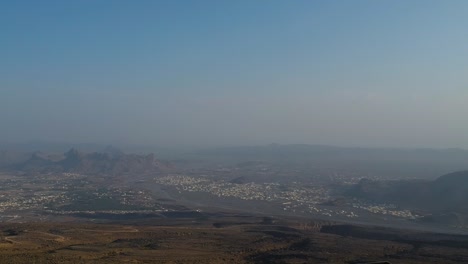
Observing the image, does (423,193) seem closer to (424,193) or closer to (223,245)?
(424,193)

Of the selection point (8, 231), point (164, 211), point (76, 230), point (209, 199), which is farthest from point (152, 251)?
point (209, 199)

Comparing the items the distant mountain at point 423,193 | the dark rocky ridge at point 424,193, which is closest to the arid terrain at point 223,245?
the dark rocky ridge at point 424,193

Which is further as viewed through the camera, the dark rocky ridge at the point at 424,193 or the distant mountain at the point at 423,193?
the distant mountain at the point at 423,193

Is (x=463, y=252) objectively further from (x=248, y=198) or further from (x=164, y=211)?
(x=248, y=198)

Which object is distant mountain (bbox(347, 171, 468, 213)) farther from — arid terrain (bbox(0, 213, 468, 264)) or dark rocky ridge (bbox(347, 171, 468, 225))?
arid terrain (bbox(0, 213, 468, 264))

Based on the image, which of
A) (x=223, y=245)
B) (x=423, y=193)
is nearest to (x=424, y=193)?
(x=423, y=193)

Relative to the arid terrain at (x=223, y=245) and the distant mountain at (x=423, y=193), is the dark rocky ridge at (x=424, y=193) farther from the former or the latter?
the arid terrain at (x=223, y=245)

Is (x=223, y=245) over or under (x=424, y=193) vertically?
under

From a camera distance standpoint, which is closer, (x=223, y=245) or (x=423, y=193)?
(x=223, y=245)
